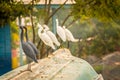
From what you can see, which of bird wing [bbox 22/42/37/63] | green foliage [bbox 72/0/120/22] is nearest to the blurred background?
green foliage [bbox 72/0/120/22]

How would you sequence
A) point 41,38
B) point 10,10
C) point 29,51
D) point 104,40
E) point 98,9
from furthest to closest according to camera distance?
point 104,40 < point 98,9 < point 10,10 < point 41,38 < point 29,51

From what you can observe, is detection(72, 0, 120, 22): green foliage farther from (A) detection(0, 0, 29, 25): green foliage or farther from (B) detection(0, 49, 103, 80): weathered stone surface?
(B) detection(0, 49, 103, 80): weathered stone surface

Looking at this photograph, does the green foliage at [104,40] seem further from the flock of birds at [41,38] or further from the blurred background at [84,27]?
the flock of birds at [41,38]

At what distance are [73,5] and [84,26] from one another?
1630 millimetres

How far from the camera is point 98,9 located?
9602 mm

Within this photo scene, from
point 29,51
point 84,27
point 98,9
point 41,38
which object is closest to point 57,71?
point 29,51

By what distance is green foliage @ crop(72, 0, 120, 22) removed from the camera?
9.53 metres

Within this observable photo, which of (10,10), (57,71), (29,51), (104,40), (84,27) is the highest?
(10,10)

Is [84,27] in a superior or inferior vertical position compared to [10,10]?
inferior

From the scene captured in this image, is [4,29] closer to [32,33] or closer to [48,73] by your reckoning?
[32,33]

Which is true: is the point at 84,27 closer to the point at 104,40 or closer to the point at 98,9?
the point at 104,40

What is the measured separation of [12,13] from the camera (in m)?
9.27

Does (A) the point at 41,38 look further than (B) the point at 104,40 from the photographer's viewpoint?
No

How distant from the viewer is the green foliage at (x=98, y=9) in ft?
31.3
